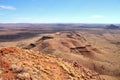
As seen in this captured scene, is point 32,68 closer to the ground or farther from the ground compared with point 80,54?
farther from the ground

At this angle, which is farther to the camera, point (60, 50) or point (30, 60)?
point (60, 50)

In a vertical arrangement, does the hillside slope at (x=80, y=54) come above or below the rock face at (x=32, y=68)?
below

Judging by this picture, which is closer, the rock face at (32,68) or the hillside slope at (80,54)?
the rock face at (32,68)

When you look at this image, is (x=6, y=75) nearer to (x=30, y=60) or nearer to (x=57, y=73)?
(x=30, y=60)

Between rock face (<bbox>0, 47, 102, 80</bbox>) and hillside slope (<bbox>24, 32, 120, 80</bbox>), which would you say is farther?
hillside slope (<bbox>24, 32, 120, 80</bbox>)

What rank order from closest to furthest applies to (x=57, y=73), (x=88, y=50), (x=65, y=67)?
(x=57, y=73) → (x=65, y=67) → (x=88, y=50)

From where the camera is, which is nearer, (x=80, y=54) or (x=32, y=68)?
(x=32, y=68)

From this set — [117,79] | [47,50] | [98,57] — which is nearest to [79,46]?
[98,57]

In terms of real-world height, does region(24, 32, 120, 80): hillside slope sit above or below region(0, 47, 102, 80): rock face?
below
